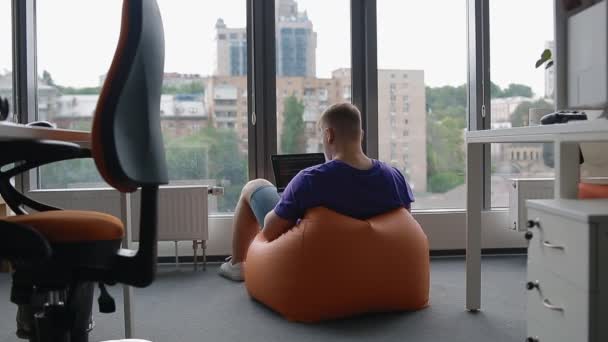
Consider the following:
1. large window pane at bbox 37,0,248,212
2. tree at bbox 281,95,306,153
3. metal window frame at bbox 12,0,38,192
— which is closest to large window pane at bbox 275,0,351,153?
tree at bbox 281,95,306,153

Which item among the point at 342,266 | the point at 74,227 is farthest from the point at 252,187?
the point at 74,227

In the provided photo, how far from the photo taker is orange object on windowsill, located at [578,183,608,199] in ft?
8.36

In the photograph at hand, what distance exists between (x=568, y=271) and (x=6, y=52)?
11.9 feet

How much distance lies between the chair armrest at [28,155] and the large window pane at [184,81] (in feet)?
6.64

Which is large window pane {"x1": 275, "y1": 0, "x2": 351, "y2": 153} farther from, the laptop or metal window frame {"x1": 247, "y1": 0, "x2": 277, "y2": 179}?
the laptop

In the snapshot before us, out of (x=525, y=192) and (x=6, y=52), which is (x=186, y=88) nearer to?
(x=6, y=52)

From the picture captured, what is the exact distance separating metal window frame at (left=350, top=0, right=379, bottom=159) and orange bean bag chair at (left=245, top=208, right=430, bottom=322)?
1522 millimetres

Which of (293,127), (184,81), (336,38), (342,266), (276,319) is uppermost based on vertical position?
(336,38)

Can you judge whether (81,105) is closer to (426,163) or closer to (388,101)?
(388,101)

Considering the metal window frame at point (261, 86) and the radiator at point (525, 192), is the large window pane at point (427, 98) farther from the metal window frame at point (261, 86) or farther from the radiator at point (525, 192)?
the metal window frame at point (261, 86)

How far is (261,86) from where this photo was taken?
3717 millimetres

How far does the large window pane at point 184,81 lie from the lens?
12.1 ft

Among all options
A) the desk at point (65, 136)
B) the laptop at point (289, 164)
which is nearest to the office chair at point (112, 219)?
the desk at point (65, 136)

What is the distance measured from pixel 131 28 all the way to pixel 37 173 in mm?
2938
